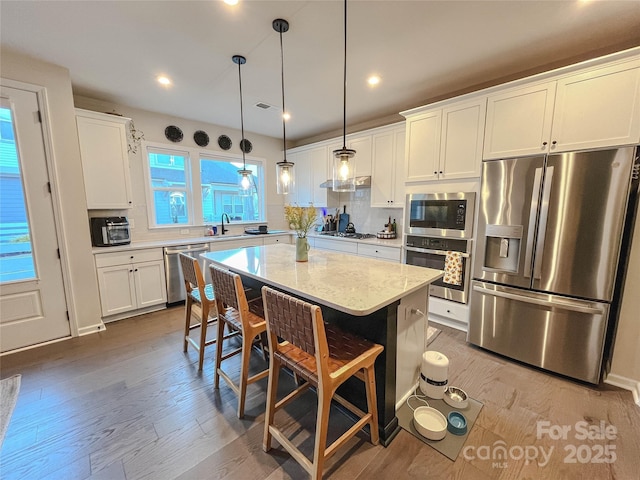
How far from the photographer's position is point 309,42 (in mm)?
2125

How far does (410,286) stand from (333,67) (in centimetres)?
217

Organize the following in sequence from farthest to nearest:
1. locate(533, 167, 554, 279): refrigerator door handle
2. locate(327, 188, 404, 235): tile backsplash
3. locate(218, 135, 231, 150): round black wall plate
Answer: locate(218, 135, 231, 150): round black wall plate
locate(327, 188, 404, 235): tile backsplash
locate(533, 167, 554, 279): refrigerator door handle

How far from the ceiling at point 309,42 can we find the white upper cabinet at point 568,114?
1.19ft

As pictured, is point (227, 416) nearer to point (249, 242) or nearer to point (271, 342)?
point (271, 342)

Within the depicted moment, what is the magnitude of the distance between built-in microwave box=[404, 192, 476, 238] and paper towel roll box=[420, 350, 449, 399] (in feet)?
4.43

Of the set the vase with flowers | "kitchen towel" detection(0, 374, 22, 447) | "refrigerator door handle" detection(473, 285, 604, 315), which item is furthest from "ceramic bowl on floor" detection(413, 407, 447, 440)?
"kitchen towel" detection(0, 374, 22, 447)

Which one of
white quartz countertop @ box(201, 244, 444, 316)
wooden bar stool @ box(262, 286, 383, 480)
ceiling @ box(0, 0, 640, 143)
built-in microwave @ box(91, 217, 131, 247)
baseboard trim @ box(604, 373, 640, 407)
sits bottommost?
baseboard trim @ box(604, 373, 640, 407)

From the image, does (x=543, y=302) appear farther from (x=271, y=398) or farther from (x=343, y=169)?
(x=271, y=398)

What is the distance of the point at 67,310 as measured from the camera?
2783 mm

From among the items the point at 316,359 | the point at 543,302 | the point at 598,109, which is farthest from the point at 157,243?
the point at 598,109

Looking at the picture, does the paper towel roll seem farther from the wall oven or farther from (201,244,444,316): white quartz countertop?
the wall oven

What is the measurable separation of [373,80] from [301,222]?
71.6 inches

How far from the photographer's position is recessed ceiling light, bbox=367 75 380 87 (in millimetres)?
2715

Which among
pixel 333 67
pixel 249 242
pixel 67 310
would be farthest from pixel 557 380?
pixel 67 310
